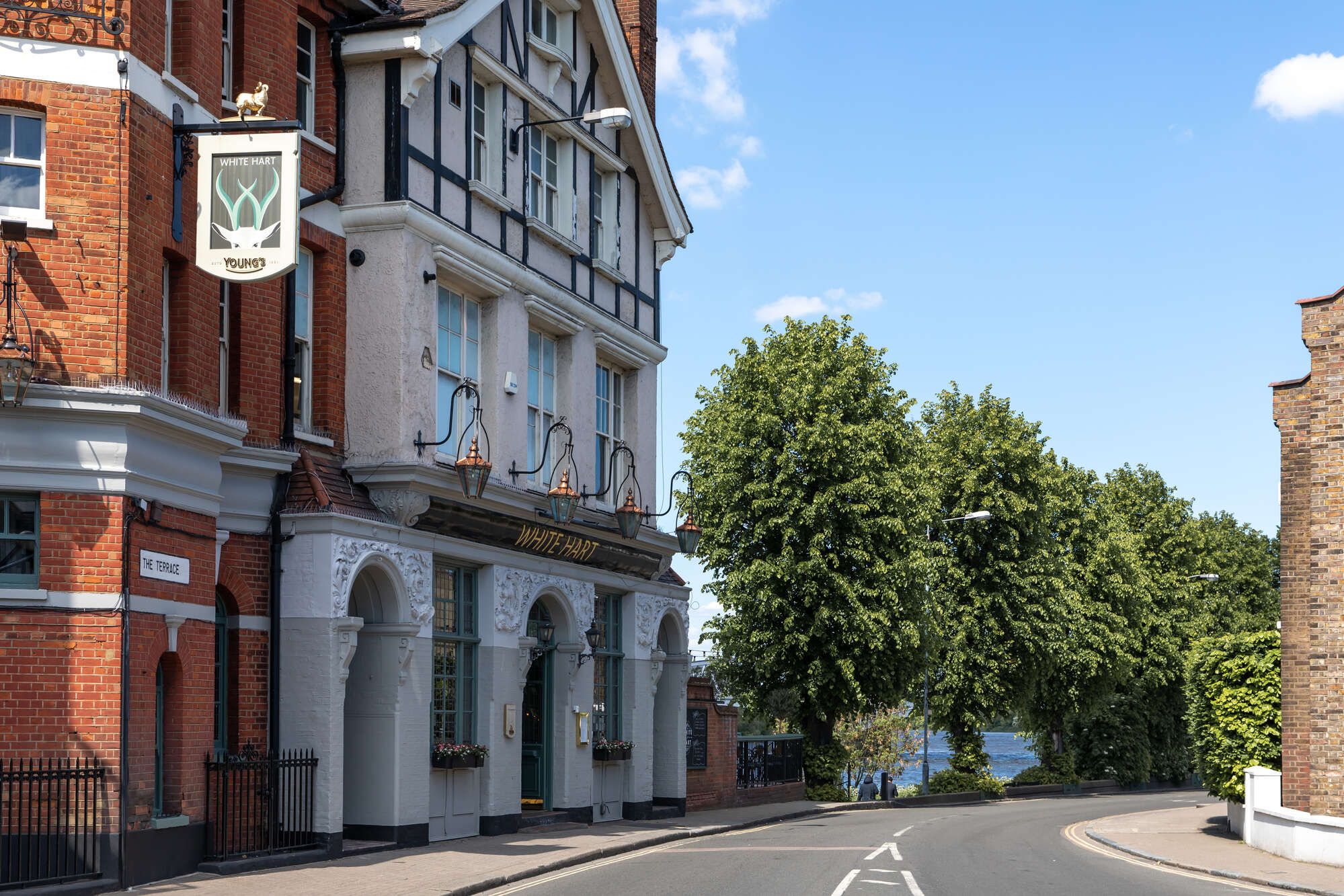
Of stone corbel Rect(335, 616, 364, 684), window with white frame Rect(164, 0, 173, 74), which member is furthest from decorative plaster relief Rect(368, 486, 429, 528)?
window with white frame Rect(164, 0, 173, 74)

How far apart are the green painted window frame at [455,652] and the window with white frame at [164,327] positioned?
6574mm

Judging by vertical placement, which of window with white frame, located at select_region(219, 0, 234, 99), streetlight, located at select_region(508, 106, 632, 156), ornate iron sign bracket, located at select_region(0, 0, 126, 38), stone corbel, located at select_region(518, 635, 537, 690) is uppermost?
streetlight, located at select_region(508, 106, 632, 156)

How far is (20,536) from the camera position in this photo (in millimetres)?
16016

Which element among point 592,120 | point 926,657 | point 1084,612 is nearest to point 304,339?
point 592,120

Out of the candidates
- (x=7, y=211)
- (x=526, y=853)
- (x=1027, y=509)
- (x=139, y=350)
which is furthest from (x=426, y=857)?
(x=1027, y=509)

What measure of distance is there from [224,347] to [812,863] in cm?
1034

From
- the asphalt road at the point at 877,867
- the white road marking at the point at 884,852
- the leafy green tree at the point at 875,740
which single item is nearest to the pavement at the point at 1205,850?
the asphalt road at the point at 877,867

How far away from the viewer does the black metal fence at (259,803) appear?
59.7 feet

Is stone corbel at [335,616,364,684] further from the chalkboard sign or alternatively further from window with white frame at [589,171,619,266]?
the chalkboard sign

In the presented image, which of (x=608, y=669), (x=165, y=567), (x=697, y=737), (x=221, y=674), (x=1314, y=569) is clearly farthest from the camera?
(x=697, y=737)

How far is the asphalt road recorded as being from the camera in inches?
698

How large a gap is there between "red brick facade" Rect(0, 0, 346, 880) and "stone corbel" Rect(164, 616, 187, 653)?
62mm

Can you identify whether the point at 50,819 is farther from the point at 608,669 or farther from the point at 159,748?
the point at 608,669

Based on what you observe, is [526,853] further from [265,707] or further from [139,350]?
[139,350]
